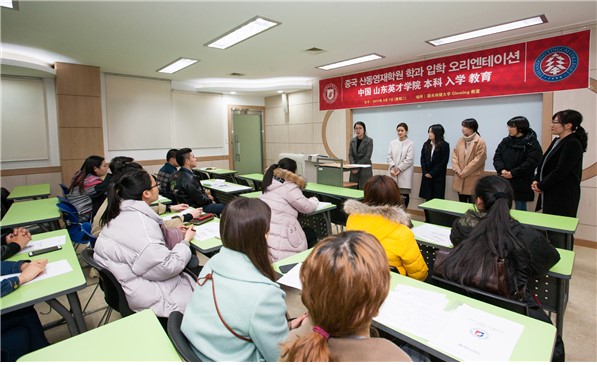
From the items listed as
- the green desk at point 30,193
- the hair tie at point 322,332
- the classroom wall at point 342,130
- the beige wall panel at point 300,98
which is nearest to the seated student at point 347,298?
the hair tie at point 322,332

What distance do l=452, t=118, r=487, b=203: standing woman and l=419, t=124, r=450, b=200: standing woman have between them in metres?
0.18

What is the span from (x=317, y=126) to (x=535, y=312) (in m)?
6.06

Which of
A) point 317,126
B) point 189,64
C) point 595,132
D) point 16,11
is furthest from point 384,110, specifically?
point 16,11

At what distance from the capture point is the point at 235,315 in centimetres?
105

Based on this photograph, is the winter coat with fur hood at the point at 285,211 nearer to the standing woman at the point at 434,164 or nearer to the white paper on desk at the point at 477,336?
the white paper on desk at the point at 477,336

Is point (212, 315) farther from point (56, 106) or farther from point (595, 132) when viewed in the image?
point (56, 106)

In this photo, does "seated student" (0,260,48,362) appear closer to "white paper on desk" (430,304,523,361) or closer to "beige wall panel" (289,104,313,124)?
"white paper on desk" (430,304,523,361)

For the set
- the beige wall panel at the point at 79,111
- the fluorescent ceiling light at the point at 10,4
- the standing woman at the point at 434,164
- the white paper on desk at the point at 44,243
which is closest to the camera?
the white paper on desk at the point at 44,243

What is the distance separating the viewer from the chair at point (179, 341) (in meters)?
1.01

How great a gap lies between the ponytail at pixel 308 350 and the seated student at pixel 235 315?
0.35 metres

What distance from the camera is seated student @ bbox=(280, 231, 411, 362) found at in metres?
0.75

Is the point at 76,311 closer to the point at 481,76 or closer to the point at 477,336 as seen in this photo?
the point at 477,336

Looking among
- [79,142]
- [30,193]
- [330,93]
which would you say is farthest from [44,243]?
[330,93]

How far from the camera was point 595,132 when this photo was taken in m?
3.83
